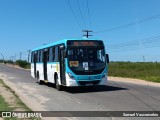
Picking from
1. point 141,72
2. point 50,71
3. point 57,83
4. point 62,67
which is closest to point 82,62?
point 62,67

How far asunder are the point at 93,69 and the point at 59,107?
6.43 m

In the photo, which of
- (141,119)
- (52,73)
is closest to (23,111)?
(141,119)

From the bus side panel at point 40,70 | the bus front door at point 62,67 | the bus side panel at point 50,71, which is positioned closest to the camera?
the bus front door at point 62,67

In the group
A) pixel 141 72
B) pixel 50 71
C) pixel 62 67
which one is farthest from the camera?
pixel 141 72

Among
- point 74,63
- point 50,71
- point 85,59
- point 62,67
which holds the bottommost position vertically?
point 50,71

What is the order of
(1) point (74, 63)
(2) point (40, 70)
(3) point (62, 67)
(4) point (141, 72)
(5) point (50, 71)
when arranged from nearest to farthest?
(1) point (74, 63)
(3) point (62, 67)
(5) point (50, 71)
(2) point (40, 70)
(4) point (141, 72)

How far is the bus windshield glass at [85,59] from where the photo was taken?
68.6ft

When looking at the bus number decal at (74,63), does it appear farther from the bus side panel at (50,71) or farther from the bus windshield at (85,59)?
the bus side panel at (50,71)

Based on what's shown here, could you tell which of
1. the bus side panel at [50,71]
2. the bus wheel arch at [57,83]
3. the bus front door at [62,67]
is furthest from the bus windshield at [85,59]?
the bus side panel at [50,71]

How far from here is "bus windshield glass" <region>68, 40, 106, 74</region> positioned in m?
20.9

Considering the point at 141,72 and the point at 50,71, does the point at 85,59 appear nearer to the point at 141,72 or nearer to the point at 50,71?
the point at 50,71

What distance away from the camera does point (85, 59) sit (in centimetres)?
2102

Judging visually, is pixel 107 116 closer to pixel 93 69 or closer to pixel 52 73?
pixel 93 69

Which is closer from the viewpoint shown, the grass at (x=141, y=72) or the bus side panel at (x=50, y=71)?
the bus side panel at (x=50, y=71)
